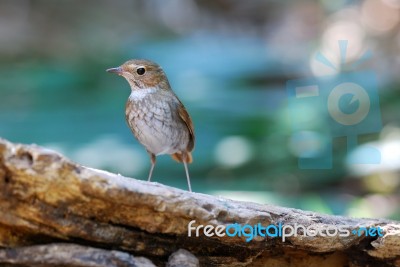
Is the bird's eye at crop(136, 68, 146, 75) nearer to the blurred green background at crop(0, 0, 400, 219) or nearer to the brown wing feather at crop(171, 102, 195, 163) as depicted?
the brown wing feather at crop(171, 102, 195, 163)

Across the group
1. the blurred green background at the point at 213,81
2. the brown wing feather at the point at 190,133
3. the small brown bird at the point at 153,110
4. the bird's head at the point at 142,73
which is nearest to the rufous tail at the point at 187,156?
the brown wing feather at the point at 190,133

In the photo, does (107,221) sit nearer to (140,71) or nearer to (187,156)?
(140,71)

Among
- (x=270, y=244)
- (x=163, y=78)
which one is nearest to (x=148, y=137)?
(x=163, y=78)

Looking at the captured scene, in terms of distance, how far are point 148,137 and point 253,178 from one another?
226 centimetres

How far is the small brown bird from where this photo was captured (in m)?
4.55

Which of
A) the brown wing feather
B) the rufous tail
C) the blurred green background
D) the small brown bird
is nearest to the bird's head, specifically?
the small brown bird

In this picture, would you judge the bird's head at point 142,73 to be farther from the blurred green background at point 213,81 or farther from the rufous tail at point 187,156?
the blurred green background at point 213,81

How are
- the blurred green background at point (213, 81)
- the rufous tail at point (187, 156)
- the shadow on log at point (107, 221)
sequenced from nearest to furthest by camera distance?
the shadow on log at point (107, 221) → the rufous tail at point (187, 156) → the blurred green background at point (213, 81)

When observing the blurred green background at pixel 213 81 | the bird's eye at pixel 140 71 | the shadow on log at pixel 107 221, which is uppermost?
the blurred green background at pixel 213 81

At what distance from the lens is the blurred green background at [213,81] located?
264 inches

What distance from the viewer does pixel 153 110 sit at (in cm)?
455

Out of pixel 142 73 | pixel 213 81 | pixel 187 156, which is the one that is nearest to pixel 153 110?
pixel 142 73

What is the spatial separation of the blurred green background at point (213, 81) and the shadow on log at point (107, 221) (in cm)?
285

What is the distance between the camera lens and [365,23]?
1148 cm
